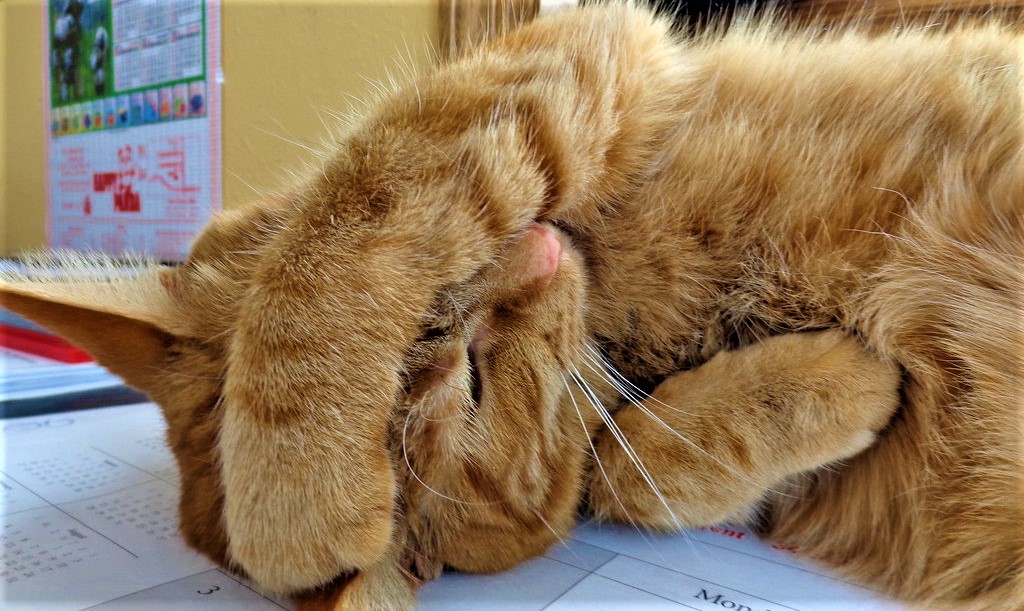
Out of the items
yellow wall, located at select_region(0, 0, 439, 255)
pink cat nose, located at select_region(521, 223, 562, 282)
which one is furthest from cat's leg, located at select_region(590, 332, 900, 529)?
yellow wall, located at select_region(0, 0, 439, 255)

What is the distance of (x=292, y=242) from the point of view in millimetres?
504

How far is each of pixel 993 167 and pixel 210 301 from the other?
27.7 inches

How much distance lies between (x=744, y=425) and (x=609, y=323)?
154 mm

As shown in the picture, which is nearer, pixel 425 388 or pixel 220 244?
pixel 425 388

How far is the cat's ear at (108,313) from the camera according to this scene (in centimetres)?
52

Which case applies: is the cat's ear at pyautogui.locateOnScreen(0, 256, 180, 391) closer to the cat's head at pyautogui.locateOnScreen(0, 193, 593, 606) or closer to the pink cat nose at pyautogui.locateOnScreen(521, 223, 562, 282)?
the cat's head at pyautogui.locateOnScreen(0, 193, 593, 606)

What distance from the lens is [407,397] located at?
1.68 ft

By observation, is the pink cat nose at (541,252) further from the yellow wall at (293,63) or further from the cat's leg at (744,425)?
the yellow wall at (293,63)

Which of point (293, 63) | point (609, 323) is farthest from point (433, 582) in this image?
point (293, 63)

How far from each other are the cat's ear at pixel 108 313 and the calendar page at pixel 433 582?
16 centimetres

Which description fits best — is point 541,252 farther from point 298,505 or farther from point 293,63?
point 293,63

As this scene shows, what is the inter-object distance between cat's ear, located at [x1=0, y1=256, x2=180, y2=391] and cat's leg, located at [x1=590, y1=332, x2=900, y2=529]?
434 millimetres

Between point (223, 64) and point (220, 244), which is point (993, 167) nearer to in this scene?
point (220, 244)

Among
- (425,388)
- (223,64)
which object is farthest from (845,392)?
(223,64)
